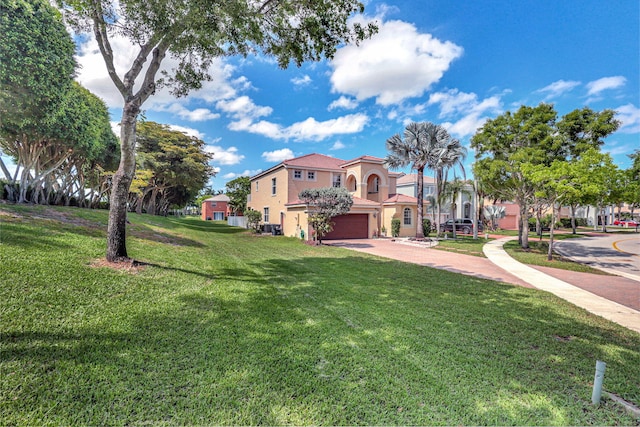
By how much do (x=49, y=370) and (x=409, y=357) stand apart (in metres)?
4.31

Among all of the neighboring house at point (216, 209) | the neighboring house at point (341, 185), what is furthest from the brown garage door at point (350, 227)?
the neighboring house at point (216, 209)

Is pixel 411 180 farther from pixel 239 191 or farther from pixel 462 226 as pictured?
pixel 239 191

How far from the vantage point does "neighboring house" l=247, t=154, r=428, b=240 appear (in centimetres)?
2162

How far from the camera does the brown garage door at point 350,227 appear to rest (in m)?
21.4

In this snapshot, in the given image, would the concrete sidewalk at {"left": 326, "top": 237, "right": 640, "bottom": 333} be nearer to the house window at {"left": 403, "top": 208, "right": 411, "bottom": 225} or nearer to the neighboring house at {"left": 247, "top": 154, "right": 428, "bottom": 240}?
the neighboring house at {"left": 247, "top": 154, "right": 428, "bottom": 240}

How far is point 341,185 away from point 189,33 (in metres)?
18.3

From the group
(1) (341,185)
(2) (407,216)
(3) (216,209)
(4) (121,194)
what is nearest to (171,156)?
(1) (341,185)

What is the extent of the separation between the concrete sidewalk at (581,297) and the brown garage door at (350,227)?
11587 millimetres

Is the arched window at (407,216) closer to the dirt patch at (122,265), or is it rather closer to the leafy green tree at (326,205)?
the leafy green tree at (326,205)

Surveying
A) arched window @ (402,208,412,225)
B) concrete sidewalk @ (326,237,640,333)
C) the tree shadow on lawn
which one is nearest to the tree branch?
the tree shadow on lawn

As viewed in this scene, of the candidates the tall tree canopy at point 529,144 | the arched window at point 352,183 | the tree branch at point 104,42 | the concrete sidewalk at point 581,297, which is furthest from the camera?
the arched window at point 352,183

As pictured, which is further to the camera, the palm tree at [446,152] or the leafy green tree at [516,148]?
the palm tree at [446,152]

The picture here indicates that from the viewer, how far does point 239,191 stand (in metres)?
43.0

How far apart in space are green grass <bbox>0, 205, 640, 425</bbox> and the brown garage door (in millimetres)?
14357
